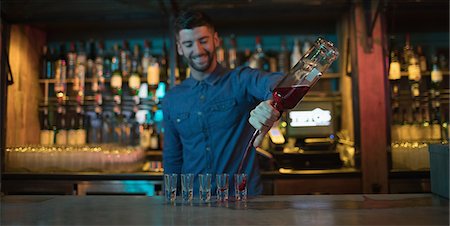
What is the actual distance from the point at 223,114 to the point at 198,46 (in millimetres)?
301

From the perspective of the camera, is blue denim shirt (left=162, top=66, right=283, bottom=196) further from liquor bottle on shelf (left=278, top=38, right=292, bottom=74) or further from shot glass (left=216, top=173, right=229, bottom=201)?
liquor bottle on shelf (left=278, top=38, right=292, bottom=74)

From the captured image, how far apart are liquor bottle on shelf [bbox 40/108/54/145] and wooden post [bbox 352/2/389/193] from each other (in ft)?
7.89

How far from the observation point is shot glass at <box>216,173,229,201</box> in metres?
1.15

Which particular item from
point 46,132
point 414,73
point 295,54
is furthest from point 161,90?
point 414,73

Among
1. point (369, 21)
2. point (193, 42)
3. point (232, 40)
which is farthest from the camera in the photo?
point (232, 40)

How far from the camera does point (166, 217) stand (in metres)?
0.95

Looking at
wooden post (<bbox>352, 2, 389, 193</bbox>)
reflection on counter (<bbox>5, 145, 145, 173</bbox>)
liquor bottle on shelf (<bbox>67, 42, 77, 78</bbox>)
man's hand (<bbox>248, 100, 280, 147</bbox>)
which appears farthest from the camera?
liquor bottle on shelf (<bbox>67, 42, 77, 78</bbox>)

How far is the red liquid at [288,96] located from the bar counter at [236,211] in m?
0.28

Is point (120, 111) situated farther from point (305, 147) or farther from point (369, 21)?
point (369, 21)

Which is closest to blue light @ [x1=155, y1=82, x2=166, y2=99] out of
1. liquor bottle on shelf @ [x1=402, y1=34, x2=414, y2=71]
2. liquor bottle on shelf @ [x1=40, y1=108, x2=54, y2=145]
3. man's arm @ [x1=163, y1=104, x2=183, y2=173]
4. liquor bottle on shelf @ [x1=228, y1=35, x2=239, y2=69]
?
liquor bottle on shelf @ [x1=228, y1=35, x2=239, y2=69]

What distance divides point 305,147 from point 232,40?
1098 mm

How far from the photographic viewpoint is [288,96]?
3.73 feet

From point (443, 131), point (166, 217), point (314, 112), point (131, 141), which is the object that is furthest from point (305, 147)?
point (166, 217)

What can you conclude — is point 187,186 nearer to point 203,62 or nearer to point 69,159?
point 203,62
